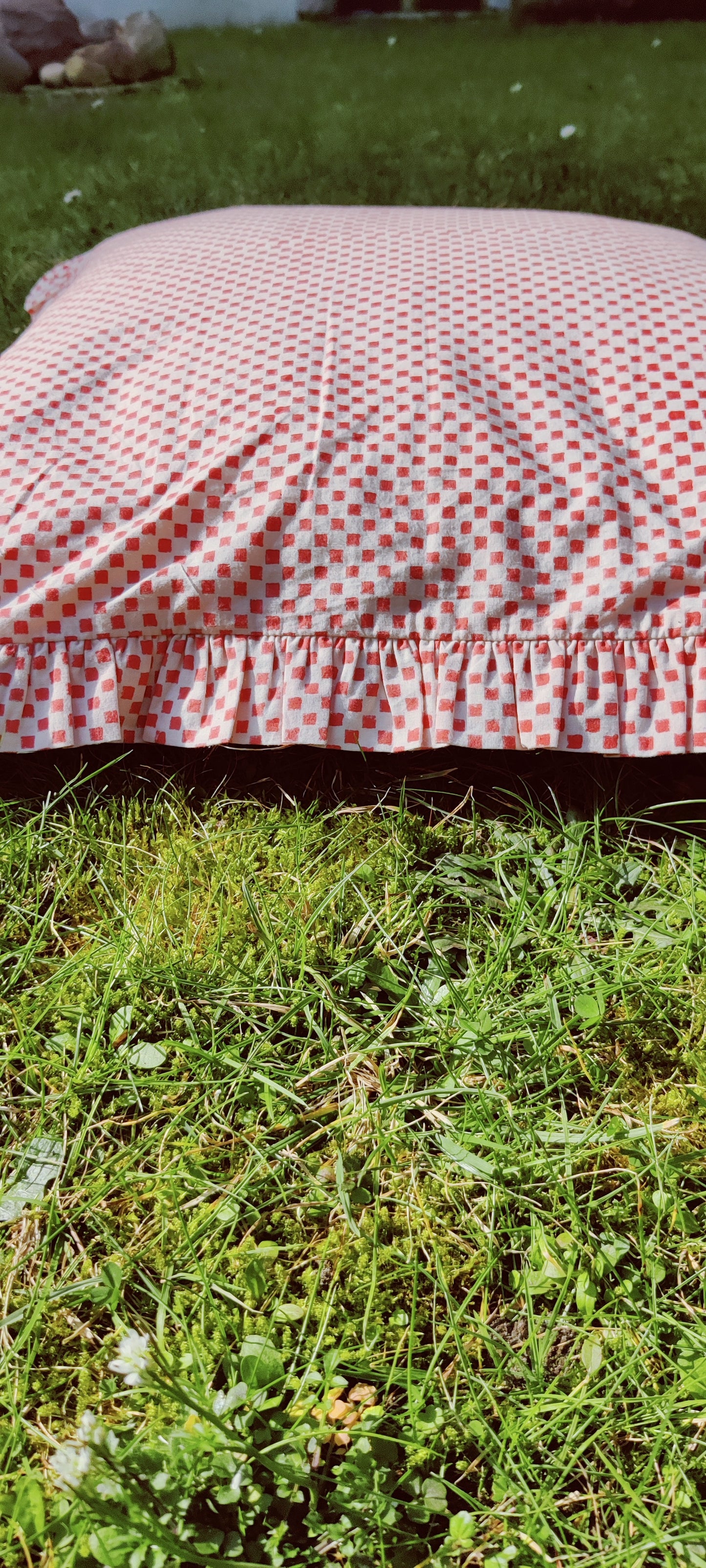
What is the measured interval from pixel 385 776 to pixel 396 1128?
0.55 meters

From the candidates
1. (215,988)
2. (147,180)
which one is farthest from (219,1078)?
(147,180)

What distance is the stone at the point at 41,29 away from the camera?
126 inches

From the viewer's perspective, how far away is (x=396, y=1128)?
1021mm

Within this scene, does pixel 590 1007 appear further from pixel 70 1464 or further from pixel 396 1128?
pixel 70 1464

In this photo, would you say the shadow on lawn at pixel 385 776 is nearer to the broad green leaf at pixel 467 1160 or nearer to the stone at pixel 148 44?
the broad green leaf at pixel 467 1160

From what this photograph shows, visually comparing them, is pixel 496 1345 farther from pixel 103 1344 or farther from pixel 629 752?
pixel 629 752

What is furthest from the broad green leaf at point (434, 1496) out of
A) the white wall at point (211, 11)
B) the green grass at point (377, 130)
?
the white wall at point (211, 11)

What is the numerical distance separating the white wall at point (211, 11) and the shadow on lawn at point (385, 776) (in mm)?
3203

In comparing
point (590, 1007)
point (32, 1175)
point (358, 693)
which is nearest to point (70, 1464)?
point (32, 1175)

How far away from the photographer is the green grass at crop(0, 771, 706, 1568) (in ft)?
2.73

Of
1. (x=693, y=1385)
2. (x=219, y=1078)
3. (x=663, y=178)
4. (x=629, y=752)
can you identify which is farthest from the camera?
(x=663, y=178)

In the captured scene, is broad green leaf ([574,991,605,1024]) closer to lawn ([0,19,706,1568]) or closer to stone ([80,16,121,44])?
lawn ([0,19,706,1568])

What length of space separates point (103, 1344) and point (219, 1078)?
0.29 m

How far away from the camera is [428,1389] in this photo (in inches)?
33.2
